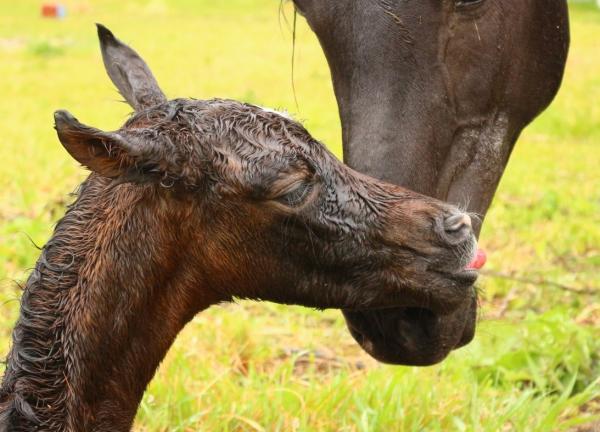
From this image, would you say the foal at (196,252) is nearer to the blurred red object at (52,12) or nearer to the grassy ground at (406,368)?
the grassy ground at (406,368)

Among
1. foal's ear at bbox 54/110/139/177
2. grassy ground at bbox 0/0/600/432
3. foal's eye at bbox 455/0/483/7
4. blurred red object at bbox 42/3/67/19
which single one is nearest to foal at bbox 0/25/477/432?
foal's ear at bbox 54/110/139/177

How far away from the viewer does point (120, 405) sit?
315 cm

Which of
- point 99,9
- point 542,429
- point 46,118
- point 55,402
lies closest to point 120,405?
point 55,402

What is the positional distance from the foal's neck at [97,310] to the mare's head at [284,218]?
0.12 ft

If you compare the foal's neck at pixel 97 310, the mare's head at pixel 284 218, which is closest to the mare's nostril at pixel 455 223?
the mare's head at pixel 284 218

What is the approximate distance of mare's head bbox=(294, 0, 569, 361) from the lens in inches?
147

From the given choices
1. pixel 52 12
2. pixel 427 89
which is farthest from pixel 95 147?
pixel 52 12

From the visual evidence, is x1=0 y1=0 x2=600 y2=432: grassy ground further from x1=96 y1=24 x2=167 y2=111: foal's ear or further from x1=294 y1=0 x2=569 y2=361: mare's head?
x1=96 y1=24 x2=167 y2=111: foal's ear

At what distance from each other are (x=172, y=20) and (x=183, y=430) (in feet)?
82.3

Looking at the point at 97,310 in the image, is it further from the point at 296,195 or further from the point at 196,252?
the point at 296,195

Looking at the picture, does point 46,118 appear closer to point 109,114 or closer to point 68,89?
point 109,114

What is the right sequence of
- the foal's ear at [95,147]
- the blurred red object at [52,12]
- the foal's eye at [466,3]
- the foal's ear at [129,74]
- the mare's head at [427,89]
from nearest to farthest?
the foal's ear at [95,147], the foal's ear at [129,74], the mare's head at [427,89], the foal's eye at [466,3], the blurred red object at [52,12]

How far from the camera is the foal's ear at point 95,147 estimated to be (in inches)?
103

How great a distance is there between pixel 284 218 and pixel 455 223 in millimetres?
543
